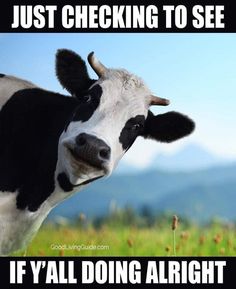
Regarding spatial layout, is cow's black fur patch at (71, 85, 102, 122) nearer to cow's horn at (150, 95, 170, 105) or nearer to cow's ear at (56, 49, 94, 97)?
cow's ear at (56, 49, 94, 97)

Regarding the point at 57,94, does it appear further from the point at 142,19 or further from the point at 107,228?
the point at 107,228

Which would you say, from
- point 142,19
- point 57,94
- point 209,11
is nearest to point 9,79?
point 57,94

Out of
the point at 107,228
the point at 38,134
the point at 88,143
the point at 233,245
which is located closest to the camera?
the point at 88,143

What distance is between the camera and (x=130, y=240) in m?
7.80

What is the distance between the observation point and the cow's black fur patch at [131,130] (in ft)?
21.1

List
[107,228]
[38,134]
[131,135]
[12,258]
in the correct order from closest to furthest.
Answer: [131,135], [38,134], [12,258], [107,228]

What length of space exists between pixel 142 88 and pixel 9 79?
4.05 feet

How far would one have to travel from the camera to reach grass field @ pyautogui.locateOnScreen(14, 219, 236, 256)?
317 inches

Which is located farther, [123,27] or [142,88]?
[123,27]

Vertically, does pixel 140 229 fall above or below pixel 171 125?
below

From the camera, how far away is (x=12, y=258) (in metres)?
7.46

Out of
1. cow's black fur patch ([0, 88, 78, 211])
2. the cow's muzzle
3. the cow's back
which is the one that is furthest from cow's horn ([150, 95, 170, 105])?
the cow's back

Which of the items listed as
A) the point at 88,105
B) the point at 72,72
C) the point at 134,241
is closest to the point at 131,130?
the point at 88,105

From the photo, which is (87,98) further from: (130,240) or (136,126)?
(130,240)
